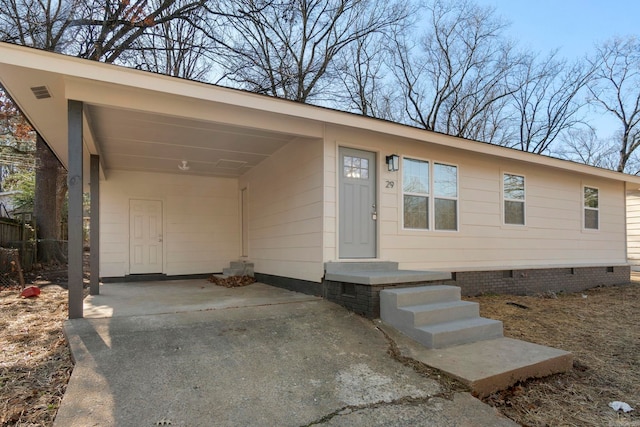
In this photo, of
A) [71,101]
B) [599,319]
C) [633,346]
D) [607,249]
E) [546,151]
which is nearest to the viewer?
[71,101]

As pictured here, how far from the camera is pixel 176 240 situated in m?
8.97

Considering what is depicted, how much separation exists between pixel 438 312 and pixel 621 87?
24379 millimetres

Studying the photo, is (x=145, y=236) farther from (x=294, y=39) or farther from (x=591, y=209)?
(x=591, y=209)

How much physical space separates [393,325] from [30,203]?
15.3 meters

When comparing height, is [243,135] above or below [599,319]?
above

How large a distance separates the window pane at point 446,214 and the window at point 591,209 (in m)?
4.75

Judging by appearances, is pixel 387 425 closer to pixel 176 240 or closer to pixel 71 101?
pixel 71 101

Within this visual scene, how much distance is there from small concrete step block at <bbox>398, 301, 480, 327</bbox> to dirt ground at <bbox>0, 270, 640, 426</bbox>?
783 mm

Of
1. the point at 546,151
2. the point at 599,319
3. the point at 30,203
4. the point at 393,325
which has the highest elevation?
the point at 546,151

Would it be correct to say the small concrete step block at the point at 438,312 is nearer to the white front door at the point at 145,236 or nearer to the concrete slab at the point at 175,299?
the concrete slab at the point at 175,299

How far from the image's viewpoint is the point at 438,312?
429 centimetres

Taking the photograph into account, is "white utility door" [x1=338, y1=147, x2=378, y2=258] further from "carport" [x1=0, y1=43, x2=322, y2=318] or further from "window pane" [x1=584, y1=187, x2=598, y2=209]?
"window pane" [x1=584, y1=187, x2=598, y2=209]

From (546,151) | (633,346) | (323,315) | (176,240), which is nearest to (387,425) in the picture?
(323,315)

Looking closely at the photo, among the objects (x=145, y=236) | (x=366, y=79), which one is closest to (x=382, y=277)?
(x=145, y=236)
